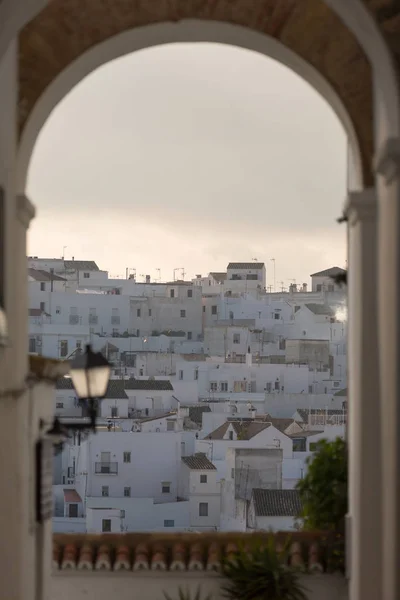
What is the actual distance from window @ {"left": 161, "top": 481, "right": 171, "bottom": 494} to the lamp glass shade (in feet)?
117

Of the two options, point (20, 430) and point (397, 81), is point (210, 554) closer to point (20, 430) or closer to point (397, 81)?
point (20, 430)

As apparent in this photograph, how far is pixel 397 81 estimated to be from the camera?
209 inches

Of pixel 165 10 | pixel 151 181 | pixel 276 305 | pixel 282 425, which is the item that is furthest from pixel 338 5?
pixel 276 305

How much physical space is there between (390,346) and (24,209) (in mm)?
2232

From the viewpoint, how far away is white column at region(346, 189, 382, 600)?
656 cm

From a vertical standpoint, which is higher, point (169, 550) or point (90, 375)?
point (90, 375)

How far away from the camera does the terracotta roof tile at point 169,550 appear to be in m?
7.67

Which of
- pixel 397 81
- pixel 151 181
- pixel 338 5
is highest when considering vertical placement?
pixel 151 181

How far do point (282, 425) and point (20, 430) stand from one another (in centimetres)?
4206

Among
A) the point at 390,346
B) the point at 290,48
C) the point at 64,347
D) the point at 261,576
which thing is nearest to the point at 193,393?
the point at 64,347

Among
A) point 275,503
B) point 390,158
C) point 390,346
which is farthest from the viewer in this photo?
point 275,503

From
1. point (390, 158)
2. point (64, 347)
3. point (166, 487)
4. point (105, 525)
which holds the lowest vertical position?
point (105, 525)

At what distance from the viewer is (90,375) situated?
6344 millimetres

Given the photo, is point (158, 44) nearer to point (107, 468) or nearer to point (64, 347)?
point (107, 468)
